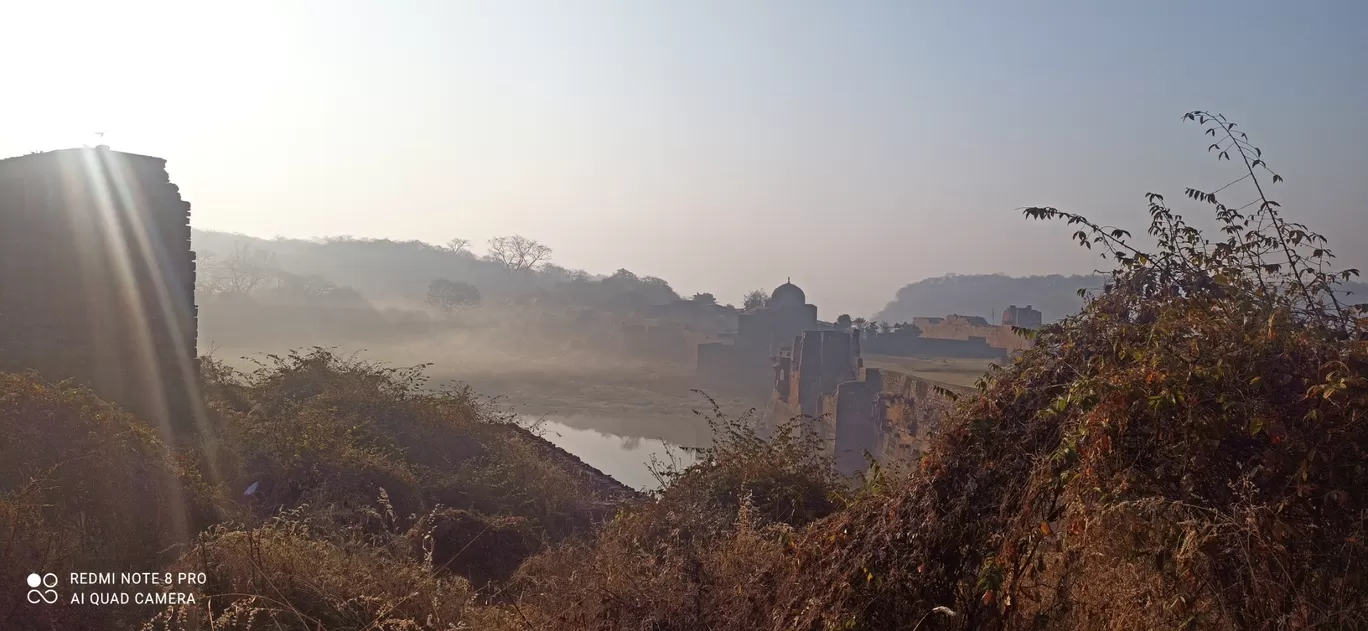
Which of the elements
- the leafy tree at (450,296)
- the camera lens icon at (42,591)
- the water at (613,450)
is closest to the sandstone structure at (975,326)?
the water at (613,450)

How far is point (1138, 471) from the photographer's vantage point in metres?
2.33

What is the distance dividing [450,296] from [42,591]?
59842 millimetres

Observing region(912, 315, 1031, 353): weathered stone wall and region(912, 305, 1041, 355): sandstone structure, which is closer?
region(912, 315, 1031, 353): weathered stone wall

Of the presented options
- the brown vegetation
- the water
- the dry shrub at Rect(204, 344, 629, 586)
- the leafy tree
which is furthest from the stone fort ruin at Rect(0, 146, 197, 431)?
the leafy tree

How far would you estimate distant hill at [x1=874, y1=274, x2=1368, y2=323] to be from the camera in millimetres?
111000

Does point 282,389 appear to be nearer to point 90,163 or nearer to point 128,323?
point 128,323

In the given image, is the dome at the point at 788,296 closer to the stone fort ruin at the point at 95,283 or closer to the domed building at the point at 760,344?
the domed building at the point at 760,344

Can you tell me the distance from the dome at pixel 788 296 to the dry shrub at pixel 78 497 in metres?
40.2

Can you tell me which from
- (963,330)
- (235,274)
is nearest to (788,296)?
(963,330)

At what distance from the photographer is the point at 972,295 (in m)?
128

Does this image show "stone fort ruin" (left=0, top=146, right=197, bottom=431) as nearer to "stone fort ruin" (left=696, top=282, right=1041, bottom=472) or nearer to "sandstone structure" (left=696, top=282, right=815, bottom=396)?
"stone fort ruin" (left=696, top=282, right=1041, bottom=472)

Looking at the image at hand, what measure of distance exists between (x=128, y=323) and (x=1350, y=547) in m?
10.5

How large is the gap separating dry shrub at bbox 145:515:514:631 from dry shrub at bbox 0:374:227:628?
14.5 inches

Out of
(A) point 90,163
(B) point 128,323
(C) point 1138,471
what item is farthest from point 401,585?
(A) point 90,163
